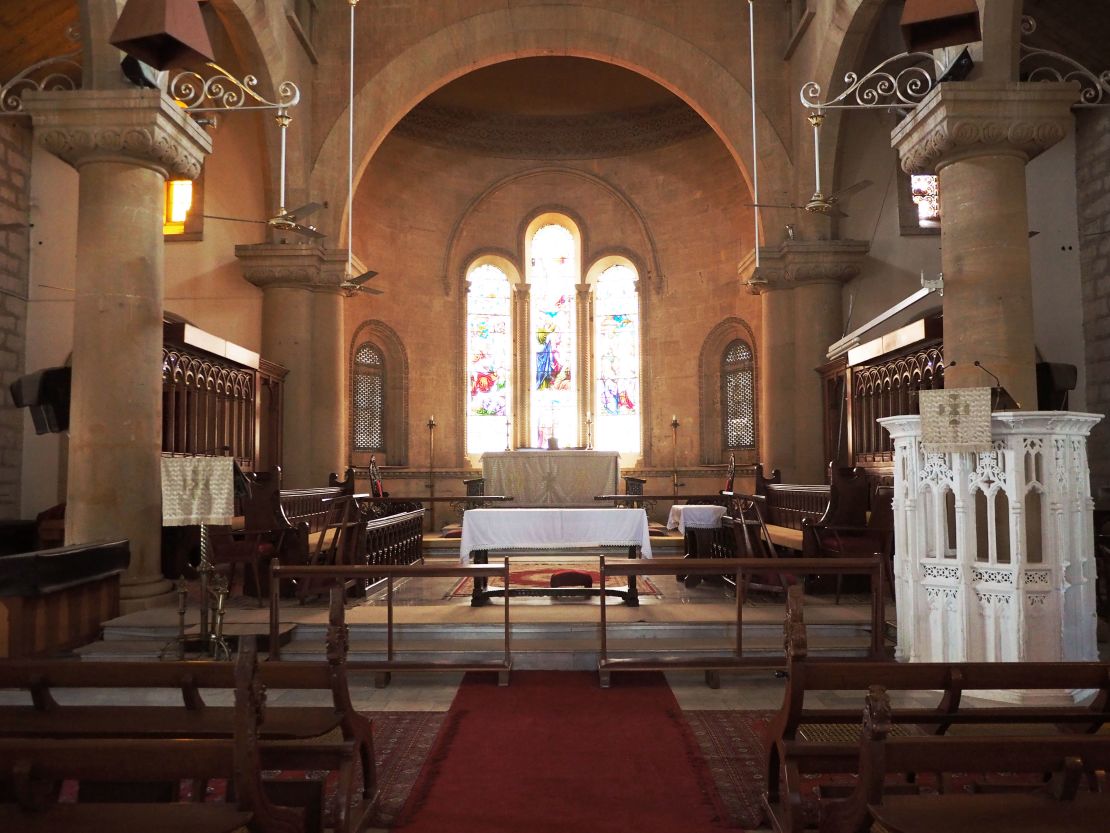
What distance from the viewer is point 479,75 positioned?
52.1ft

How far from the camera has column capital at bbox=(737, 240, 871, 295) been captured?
1141 centimetres

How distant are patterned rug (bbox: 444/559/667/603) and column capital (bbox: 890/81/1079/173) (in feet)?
14.5

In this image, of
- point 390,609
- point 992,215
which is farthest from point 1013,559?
point 390,609

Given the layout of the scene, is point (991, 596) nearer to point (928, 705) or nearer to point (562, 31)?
point (928, 705)

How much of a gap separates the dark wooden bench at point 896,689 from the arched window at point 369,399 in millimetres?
13027

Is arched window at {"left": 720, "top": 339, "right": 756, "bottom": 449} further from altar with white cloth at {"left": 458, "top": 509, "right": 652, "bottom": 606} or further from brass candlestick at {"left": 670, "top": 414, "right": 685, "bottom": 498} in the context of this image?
altar with white cloth at {"left": 458, "top": 509, "right": 652, "bottom": 606}

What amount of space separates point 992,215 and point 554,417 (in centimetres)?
1105

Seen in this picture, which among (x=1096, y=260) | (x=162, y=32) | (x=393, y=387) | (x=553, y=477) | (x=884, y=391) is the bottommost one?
(x=553, y=477)

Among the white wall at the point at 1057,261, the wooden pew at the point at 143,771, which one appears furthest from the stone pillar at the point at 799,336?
the wooden pew at the point at 143,771

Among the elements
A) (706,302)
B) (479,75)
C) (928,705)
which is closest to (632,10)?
(479,75)

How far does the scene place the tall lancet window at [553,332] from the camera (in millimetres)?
16828

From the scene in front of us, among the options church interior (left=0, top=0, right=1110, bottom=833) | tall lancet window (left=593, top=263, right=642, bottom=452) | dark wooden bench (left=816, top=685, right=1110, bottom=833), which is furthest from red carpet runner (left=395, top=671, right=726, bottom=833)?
tall lancet window (left=593, top=263, right=642, bottom=452)

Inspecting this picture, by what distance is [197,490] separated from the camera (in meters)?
6.12

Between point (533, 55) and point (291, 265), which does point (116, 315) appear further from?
point (533, 55)
